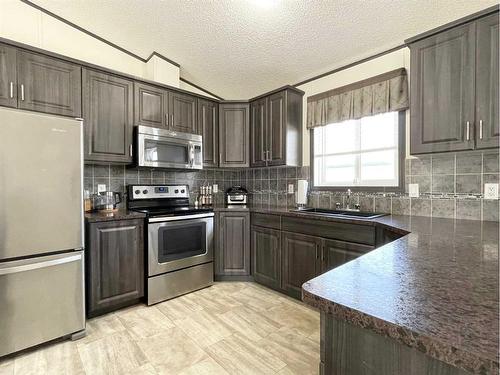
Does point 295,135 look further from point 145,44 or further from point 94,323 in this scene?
point 94,323

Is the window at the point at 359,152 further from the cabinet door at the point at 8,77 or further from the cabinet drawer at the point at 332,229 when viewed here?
the cabinet door at the point at 8,77

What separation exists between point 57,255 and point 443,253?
7.62 ft

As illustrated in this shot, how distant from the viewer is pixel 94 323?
220cm

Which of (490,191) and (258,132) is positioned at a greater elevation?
(258,132)

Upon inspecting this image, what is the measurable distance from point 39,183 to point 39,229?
0.32 m

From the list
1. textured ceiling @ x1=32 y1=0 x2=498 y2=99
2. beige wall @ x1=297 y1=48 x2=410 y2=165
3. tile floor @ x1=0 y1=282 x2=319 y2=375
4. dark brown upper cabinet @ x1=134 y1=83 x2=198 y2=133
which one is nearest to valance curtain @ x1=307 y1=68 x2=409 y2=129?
beige wall @ x1=297 y1=48 x2=410 y2=165

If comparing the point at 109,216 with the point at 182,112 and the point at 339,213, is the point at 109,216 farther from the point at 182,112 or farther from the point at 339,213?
the point at 339,213

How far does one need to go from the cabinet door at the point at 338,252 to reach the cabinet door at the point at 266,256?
569mm

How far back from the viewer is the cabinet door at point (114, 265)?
221cm

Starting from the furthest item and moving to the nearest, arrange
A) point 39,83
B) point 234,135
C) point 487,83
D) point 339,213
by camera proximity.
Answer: point 234,135 < point 339,213 < point 39,83 < point 487,83

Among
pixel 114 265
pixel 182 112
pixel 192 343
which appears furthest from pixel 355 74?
pixel 114 265

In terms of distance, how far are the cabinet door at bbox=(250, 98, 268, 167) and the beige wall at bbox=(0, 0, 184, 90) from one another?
3.46 feet

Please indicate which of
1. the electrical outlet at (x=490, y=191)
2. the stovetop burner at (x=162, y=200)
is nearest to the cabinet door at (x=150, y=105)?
the stovetop burner at (x=162, y=200)

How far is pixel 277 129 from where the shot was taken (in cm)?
310
